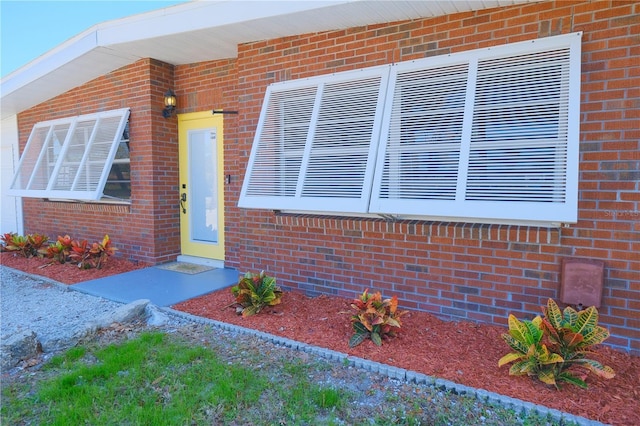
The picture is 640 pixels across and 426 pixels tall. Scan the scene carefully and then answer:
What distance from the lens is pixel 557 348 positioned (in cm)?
270

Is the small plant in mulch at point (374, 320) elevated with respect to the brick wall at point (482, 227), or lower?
lower

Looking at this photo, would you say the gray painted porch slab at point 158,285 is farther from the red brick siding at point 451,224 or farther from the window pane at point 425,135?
the window pane at point 425,135

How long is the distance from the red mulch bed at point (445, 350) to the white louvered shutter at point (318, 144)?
3.55 feet

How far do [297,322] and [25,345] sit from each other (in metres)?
2.34

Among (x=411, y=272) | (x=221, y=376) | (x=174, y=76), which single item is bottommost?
(x=221, y=376)

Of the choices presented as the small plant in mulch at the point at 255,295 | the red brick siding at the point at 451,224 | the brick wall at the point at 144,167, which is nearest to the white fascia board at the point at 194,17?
the red brick siding at the point at 451,224

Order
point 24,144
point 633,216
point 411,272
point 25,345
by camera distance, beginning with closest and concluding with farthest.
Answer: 1. point 633,216
2. point 25,345
3. point 411,272
4. point 24,144

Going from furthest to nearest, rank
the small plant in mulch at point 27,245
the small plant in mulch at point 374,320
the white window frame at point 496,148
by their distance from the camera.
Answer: the small plant in mulch at point 27,245
the small plant in mulch at point 374,320
the white window frame at point 496,148

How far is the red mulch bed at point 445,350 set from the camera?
8.04 ft

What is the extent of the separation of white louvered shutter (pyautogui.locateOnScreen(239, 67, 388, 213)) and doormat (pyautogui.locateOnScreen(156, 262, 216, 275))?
2.03 metres

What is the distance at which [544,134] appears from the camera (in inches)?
125

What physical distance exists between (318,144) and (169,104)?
3.29 metres

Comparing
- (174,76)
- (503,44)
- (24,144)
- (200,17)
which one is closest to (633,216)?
(503,44)

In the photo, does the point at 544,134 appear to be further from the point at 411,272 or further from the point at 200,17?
the point at 200,17
